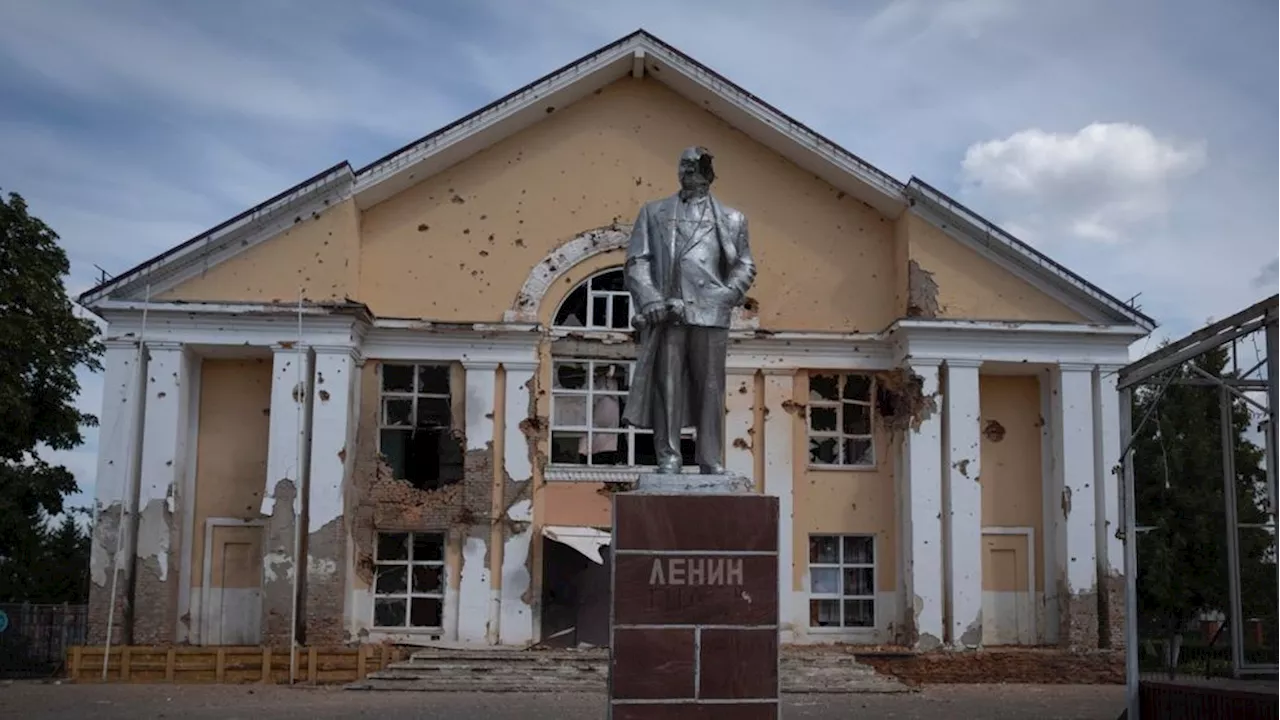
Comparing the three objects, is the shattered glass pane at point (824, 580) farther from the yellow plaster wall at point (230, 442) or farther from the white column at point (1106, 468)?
the yellow plaster wall at point (230, 442)

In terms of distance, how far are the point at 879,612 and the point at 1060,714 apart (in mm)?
5108

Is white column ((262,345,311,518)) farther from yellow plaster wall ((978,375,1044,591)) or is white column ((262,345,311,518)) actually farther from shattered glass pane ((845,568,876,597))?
yellow plaster wall ((978,375,1044,591))

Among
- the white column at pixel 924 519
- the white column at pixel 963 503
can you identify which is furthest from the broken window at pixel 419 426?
the white column at pixel 963 503

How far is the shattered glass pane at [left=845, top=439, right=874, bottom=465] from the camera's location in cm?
2106

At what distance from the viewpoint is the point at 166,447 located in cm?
1945

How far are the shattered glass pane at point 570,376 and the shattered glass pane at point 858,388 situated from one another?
4090mm

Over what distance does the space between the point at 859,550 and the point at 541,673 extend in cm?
555

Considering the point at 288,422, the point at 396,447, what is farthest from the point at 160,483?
the point at 396,447

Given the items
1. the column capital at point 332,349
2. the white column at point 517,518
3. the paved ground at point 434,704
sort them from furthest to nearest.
→ the white column at point 517,518 → the column capital at point 332,349 → the paved ground at point 434,704

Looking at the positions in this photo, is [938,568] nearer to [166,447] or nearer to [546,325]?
[546,325]

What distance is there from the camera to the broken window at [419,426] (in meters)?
20.5

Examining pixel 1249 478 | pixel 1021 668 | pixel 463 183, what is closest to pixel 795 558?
Answer: pixel 1021 668

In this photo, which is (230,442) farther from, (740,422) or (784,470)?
(784,470)

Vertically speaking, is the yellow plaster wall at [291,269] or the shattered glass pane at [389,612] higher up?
the yellow plaster wall at [291,269]
